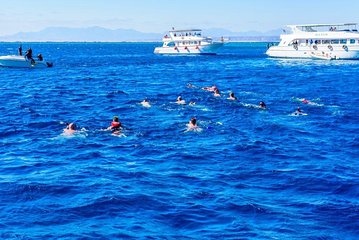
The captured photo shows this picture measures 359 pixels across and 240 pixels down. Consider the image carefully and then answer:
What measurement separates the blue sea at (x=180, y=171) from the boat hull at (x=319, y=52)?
56.0 meters

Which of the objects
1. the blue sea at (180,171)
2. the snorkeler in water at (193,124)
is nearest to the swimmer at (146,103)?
the blue sea at (180,171)

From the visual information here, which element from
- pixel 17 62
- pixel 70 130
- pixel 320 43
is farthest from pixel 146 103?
pixel 320 43

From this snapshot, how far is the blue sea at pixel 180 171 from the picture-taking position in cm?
1445

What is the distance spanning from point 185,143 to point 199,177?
6081 mm

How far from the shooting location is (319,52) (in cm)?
9700

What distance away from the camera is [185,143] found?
82.9 ft

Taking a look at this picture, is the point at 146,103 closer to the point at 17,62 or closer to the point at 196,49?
the point at 17,62

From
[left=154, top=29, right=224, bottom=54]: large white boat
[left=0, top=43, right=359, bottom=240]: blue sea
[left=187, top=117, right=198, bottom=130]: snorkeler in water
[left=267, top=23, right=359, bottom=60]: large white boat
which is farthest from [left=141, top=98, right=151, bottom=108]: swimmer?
[left=154, top=29, right=224, bottom=54]: large white boat

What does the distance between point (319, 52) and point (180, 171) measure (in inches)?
3305

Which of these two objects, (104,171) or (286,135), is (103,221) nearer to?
(104,171)

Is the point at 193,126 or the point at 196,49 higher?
the point at 196,49

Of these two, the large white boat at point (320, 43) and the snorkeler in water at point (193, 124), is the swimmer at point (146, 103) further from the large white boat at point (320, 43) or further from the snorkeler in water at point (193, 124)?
the large white boat at point (320, 43)

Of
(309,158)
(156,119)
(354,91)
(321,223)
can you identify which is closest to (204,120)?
(156,119)

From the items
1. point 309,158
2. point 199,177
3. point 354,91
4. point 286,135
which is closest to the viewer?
point 199,177
